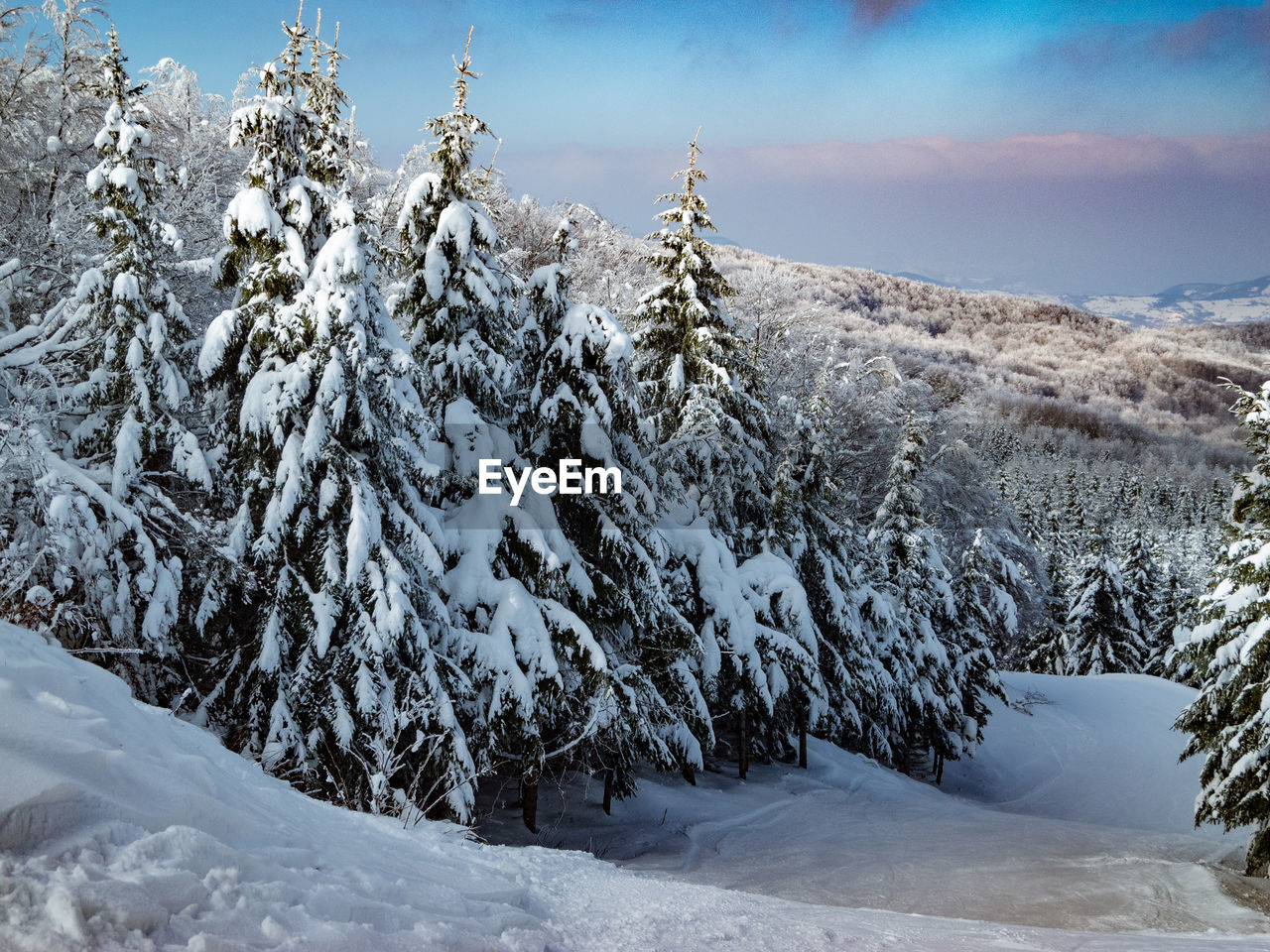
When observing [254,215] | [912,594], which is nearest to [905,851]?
[912,594]

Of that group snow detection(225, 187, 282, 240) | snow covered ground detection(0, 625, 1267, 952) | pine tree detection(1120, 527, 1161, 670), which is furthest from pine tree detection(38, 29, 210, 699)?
pine tree detection(1120, 527, 1161, 670)

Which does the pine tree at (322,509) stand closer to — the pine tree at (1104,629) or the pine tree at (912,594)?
the pine tree at (912,594)

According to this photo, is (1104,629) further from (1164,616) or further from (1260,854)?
(1260,854)

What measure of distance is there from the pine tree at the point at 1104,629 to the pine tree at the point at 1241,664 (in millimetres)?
31242

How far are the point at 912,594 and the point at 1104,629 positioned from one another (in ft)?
92.4

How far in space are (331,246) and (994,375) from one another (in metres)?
202

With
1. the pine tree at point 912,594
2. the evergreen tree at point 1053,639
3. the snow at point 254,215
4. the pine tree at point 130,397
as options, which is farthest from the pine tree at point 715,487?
the evergreen tree at point 1053,639

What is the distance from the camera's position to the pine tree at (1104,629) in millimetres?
42750

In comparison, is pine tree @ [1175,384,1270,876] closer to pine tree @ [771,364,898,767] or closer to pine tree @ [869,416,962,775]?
pine tree @ [771,364,898,767]

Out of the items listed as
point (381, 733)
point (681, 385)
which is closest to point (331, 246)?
point (381, 733)

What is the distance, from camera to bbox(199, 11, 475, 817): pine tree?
30.6 ft

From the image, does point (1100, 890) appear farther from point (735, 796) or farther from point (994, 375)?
point (994, 375)

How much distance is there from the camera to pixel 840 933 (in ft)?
16.4

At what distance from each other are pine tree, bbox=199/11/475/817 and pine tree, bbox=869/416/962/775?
15508 millimetres
